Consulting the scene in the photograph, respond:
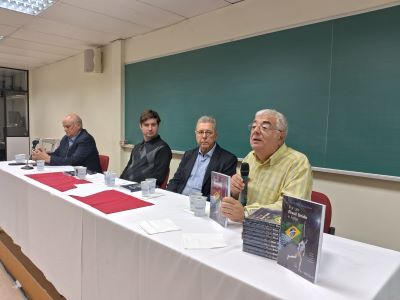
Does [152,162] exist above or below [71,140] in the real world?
below

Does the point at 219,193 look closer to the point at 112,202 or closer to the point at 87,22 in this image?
the point at 112,202

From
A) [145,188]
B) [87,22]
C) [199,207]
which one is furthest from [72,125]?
[199,207]

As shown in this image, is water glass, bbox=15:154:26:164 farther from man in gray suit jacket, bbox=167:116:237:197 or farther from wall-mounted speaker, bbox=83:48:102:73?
wall-mounted speaker, bbox=83:48:102:73

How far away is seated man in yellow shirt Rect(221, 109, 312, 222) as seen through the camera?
4.79 ft

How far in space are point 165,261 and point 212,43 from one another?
8.62ft

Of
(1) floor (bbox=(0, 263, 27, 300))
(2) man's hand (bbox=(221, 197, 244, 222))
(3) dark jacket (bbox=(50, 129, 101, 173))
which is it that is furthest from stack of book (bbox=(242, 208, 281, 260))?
(3) dark jacket (bbox=(50, 129, 101, 173))

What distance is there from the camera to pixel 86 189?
1921mm

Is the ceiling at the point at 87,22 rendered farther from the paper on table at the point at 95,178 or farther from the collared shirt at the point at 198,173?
the paper on table at the point at 95,178

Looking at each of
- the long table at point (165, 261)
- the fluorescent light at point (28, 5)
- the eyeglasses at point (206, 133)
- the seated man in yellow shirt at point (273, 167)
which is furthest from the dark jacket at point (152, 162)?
the fluorescent light at point (28, 5)

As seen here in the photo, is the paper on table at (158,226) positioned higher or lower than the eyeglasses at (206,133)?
lower

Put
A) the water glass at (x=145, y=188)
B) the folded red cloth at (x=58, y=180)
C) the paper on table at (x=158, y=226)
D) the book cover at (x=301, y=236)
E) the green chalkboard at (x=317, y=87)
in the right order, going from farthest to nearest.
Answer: the green chalkboard at (x=317, y=87)
the folded red cloth at (x=58, y=180)
the water glass at (x=145, y=188)
the paper on table at (x=158, y=226)
the book cover at (x=301, y=236)

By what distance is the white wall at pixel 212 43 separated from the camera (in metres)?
2.22

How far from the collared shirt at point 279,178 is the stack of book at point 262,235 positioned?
380 millimetres

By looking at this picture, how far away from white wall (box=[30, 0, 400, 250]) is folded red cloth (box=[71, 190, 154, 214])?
1.64 m
